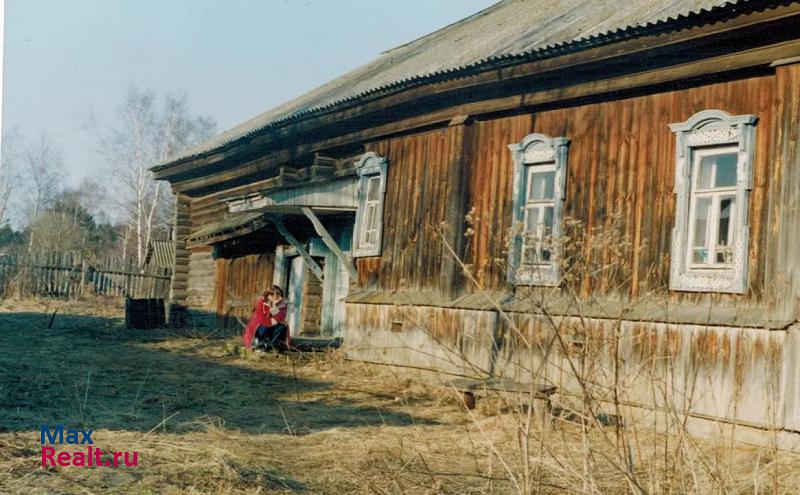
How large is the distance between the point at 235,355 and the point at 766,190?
8391mm

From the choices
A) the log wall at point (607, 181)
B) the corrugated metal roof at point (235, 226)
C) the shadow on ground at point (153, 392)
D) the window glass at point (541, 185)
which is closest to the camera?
the shadow on ground at point (153, 392)

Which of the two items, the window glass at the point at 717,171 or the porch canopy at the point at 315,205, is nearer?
the window glass at the point at 717,171

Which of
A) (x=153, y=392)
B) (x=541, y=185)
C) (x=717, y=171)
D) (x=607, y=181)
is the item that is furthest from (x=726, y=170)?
(x=153, y=392)

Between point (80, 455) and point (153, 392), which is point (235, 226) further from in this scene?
point (80, 455)

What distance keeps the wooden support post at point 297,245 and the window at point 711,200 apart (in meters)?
7.11

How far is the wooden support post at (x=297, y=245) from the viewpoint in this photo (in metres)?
13.0

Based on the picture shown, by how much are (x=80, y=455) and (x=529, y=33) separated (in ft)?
26.6

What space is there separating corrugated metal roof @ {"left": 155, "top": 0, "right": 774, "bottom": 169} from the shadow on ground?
4396 millimetres

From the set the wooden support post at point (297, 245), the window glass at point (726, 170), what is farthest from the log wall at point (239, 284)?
the window glass at point (726, 170)

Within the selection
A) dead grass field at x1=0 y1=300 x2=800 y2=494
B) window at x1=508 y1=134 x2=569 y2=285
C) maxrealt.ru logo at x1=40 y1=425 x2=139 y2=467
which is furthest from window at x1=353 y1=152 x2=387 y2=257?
maxrealt.ru logo at x1=40 y1=425 x2=139 y2=467

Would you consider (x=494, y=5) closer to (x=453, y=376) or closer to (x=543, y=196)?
(x=543, y=196)

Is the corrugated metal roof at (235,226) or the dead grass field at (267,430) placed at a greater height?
the corrugated metal roof at (235,226)

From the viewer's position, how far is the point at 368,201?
1178 centimetres

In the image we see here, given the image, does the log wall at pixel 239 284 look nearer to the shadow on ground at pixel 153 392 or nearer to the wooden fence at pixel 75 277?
the shadow on ground at pixel 153 392
